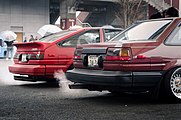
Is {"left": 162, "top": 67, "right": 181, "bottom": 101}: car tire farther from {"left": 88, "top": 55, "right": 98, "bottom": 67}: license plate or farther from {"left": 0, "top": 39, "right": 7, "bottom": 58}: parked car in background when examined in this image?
{"left": 0, "top": 39, "right": 7, "bottom": 58}: parked car in background

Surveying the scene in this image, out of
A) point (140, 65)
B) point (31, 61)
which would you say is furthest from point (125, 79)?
point (31, 61)

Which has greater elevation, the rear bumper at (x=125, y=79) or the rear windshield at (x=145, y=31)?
the rear windshield at (x=145, y=31)

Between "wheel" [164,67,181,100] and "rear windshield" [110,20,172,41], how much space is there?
628 mm

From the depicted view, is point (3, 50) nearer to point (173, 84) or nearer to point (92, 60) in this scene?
point (92, 60)

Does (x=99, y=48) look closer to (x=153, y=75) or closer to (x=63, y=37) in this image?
(x=153, y=75)

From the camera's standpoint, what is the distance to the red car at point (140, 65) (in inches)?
215

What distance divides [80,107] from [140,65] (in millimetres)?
1058

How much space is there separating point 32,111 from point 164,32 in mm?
2332

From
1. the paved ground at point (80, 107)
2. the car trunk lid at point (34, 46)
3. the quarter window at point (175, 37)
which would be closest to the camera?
the paved ground at point (80, 107)

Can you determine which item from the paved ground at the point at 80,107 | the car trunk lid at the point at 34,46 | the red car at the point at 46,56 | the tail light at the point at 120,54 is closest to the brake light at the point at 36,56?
the red car at the point at 46,56

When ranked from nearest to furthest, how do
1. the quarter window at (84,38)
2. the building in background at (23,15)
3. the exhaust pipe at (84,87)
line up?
1. the exhaust pipe at (84,87)
2. the quarter window at (84,38)
3. the building in background at (23,15)

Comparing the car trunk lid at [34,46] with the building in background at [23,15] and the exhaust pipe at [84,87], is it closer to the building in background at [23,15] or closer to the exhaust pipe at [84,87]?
the exhaust pipe at [84,87]

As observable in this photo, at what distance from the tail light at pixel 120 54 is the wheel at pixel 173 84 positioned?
2.17 ft

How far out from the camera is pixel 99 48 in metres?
5.82
